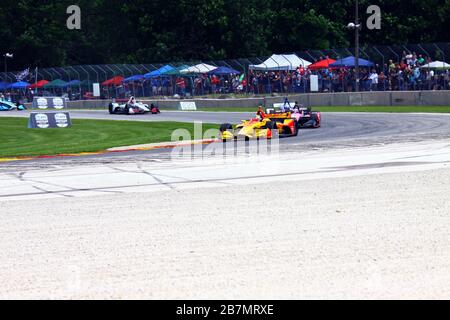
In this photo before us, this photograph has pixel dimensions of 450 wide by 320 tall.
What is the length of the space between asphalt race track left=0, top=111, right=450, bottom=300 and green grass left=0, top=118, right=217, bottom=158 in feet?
19.2

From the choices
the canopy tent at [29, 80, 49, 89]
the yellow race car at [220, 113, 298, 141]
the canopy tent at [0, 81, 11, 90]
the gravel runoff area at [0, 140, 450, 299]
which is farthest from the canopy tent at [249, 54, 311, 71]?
the gravel runoff area at [0, 140, 450, 299]

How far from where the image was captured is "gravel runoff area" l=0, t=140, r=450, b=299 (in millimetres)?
6914

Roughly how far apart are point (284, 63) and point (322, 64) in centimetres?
334

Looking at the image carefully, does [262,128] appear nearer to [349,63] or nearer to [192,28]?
[349,63]

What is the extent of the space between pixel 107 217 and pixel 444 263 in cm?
436

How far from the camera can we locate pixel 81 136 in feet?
93.9

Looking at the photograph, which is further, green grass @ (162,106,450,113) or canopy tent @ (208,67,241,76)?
canopy tent @ (208,67,241,76)

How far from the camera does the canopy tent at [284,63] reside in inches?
1886

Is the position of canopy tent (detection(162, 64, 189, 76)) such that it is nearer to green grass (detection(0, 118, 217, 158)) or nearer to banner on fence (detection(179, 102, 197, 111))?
banner on fence (detection(179, 102, 197, 111))

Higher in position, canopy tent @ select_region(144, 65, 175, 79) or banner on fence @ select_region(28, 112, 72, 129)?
canopy tent @ select_region(144, 65, 175, 79)

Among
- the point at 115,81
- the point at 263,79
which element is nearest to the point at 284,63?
the point at 263,79
